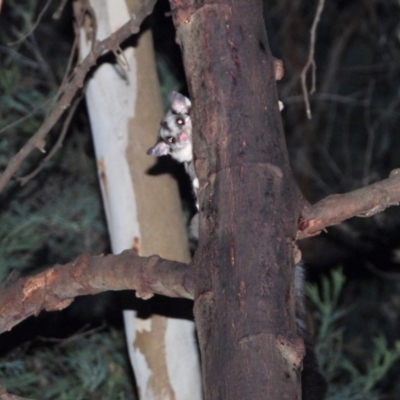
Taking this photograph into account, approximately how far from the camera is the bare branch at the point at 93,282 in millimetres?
1794

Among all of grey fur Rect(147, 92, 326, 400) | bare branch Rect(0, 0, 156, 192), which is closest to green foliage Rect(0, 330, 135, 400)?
grey fur Rect(147, 92, 326, 400)

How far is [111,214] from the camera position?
108 inches

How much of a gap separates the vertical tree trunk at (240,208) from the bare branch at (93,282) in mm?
185

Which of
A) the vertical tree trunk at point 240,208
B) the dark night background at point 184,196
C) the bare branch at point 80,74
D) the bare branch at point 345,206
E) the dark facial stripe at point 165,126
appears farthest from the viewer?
the dark night background at point 184,196

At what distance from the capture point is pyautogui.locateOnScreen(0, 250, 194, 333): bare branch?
1794mm

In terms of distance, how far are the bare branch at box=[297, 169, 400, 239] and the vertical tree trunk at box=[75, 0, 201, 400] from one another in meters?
1.02

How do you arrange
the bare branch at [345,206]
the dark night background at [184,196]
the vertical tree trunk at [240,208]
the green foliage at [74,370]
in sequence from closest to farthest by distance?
the vertical tree trunk at [240,208], the bare branch at [345,206], the green foliage at [74,370], the dark night background at [184,196]

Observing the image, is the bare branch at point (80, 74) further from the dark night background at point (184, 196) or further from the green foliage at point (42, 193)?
the green foliage at point (42, 193)

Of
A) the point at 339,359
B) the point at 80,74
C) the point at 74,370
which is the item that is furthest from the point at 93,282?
the point at 339,359

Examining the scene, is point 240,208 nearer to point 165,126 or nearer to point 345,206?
point 345,206

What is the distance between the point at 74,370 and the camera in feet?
11.9

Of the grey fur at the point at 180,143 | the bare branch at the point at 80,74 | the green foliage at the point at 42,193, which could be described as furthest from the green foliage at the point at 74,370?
the bare branch at the point at 80,74

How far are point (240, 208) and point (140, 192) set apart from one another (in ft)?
3.91

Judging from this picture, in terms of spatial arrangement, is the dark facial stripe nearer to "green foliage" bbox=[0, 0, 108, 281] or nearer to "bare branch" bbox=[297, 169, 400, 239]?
"green foliage" bbox=[0, 0, 108, 281]
